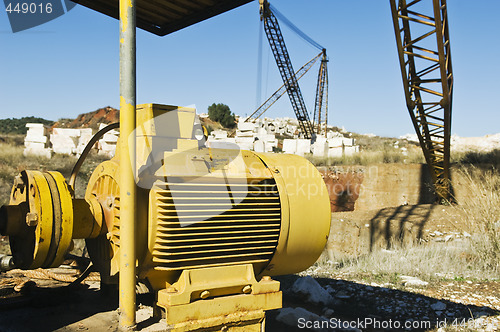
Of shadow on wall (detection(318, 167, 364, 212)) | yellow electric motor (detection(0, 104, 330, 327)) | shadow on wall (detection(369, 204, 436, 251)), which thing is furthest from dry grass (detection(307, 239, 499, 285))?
shadow on wall (detection(318, 167, 364, 212))

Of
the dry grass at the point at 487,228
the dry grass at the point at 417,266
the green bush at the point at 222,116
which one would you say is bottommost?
the dry grass at the point at 417,266

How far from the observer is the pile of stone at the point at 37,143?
16078 millimetres

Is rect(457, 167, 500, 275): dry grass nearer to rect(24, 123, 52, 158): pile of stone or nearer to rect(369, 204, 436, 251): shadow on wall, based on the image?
rect(369, 204, 436, 251): shadow on wall

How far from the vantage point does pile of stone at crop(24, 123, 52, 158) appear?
16078 mm

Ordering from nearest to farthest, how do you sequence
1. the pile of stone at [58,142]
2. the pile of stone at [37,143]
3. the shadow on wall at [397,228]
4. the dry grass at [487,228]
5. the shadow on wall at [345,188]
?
the dry grass at [487,228] < the shadow on wall at [397,228] < the shadow on wall at [345,188] < the pile of stone at [37,143] < the pile of stone at [58,142]

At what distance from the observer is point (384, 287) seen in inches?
202

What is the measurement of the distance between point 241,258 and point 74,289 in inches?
63.3

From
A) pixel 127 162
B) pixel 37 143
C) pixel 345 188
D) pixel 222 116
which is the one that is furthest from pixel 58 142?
pixel 222 116

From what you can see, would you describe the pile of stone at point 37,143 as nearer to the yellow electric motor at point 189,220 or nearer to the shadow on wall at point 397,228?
the shadow on wall at point 397,228

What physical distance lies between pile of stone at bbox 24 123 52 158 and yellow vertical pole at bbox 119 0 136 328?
15.3m

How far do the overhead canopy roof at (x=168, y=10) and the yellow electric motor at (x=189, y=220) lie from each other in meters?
1.45

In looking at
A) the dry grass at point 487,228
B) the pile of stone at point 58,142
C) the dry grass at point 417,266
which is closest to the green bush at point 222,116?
the pile of stone at point 58,142

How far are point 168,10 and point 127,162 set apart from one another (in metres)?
2.14

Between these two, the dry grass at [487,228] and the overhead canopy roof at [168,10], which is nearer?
the overhead canopy roof at [168,10]
